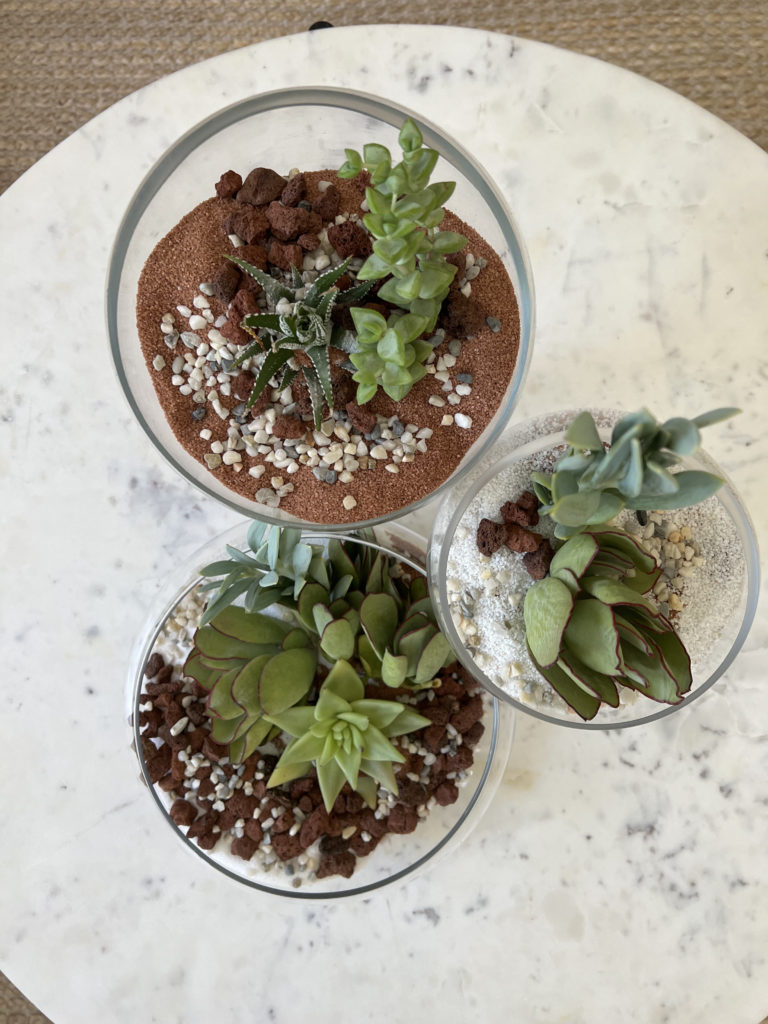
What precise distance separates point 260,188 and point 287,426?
0.68 feet

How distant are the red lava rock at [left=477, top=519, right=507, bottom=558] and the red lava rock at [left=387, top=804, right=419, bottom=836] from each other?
0.30 metres

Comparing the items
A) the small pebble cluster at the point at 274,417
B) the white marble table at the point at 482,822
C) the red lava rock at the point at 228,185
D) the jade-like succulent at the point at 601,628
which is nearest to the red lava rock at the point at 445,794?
the white marble table at the point at 482,822

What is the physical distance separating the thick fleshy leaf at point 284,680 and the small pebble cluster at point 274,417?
0.15 m

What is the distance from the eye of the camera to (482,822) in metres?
0.94

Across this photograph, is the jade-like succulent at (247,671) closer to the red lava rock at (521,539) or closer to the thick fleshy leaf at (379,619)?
the thick fleshy leaf at (379,619)

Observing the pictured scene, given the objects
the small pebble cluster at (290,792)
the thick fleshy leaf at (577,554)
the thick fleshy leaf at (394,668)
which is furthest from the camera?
the small pebble cluster at (290,792)

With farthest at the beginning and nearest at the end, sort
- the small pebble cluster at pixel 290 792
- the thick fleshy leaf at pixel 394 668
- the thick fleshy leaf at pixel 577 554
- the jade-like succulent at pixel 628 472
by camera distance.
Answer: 1. the small pebble cluster at pixel 290 792
2. the thick fleshy leaf at pixel 394 668
3. the thick fleshy leaf at pixel 577 554
4. the jade-like succulent at pixel 628 472

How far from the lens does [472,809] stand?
88cm

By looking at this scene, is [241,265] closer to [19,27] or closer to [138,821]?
[138,821]

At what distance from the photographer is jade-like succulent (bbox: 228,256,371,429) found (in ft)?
2.18

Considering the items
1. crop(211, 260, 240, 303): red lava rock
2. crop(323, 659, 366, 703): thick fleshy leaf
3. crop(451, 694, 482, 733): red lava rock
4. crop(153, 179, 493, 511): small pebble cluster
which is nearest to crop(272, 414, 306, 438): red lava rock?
crop(153, 179, 493, 511): small pebble cluster

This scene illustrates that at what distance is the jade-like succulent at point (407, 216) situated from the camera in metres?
0.59

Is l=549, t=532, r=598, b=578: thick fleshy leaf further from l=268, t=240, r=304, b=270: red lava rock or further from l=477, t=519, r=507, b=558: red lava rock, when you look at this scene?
l=268, t=240, r=304, b=270: red lava rock

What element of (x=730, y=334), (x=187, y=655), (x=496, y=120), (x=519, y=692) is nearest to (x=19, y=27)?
(x=496, y=120)
